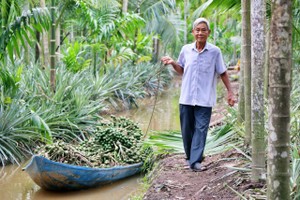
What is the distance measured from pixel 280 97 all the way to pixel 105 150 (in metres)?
5.07

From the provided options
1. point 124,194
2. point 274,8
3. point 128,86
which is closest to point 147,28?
point 128,86

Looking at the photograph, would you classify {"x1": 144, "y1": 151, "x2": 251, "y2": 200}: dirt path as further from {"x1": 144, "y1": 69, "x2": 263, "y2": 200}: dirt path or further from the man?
the man

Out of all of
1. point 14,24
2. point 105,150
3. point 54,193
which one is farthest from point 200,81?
point 14,24

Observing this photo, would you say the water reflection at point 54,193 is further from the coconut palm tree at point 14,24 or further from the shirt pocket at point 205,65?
the shirt pocket at point 205,65

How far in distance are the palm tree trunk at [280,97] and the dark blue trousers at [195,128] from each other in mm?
2568

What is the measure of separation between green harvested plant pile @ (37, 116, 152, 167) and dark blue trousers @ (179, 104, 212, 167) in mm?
1820

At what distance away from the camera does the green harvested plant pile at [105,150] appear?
679 cm

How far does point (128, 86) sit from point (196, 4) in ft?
29.8

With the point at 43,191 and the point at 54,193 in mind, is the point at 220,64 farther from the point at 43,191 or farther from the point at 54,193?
the point at 43,191

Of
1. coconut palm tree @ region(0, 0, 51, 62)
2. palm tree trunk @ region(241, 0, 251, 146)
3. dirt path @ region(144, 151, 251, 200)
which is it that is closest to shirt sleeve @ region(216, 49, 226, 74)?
palm tree trunk @ region(241, 0, 251, 146)

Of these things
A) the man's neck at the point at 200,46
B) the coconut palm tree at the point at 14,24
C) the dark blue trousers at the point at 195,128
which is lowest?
the dark blue trousers at the point at 195,128

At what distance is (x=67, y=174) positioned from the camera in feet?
21.2

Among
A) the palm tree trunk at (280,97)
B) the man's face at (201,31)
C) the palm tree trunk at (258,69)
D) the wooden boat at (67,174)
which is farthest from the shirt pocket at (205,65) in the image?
the palm tree trunk at (280,97)

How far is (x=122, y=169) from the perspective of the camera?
23.0 feet
